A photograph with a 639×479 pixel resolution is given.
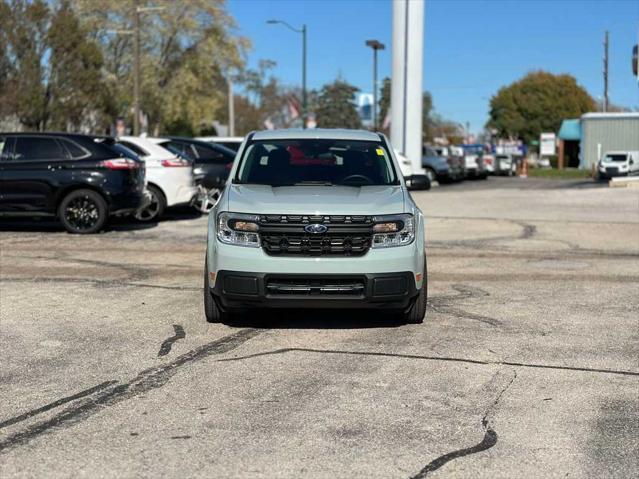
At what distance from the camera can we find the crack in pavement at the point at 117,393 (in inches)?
177

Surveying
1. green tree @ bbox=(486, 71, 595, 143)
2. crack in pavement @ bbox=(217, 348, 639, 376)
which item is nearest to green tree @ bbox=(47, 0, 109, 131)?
crack in pavement @ bbox=(217, 348, 639, 376)

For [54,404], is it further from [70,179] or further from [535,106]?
[535,106]

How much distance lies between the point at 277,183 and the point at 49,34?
30123 mm

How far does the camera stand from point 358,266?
21.2 ft

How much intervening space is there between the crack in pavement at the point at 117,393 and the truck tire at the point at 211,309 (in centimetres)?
38

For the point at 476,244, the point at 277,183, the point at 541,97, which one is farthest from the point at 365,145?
the point at 541,97

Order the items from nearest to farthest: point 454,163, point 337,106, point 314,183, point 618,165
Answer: point 314,183 < point 454,163 < point 618,165 < point 337,106

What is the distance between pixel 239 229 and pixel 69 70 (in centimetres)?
3172

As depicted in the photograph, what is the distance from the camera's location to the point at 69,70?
3588 centimetres

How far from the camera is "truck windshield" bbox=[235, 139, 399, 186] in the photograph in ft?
24.8

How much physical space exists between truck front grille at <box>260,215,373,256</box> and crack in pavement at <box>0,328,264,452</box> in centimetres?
81

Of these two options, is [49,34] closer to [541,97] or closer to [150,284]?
[150,284]

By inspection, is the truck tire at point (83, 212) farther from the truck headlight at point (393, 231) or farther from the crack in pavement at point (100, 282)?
the truck headlight at point (393, 231)

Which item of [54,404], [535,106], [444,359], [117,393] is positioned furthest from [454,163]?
[535,106]
